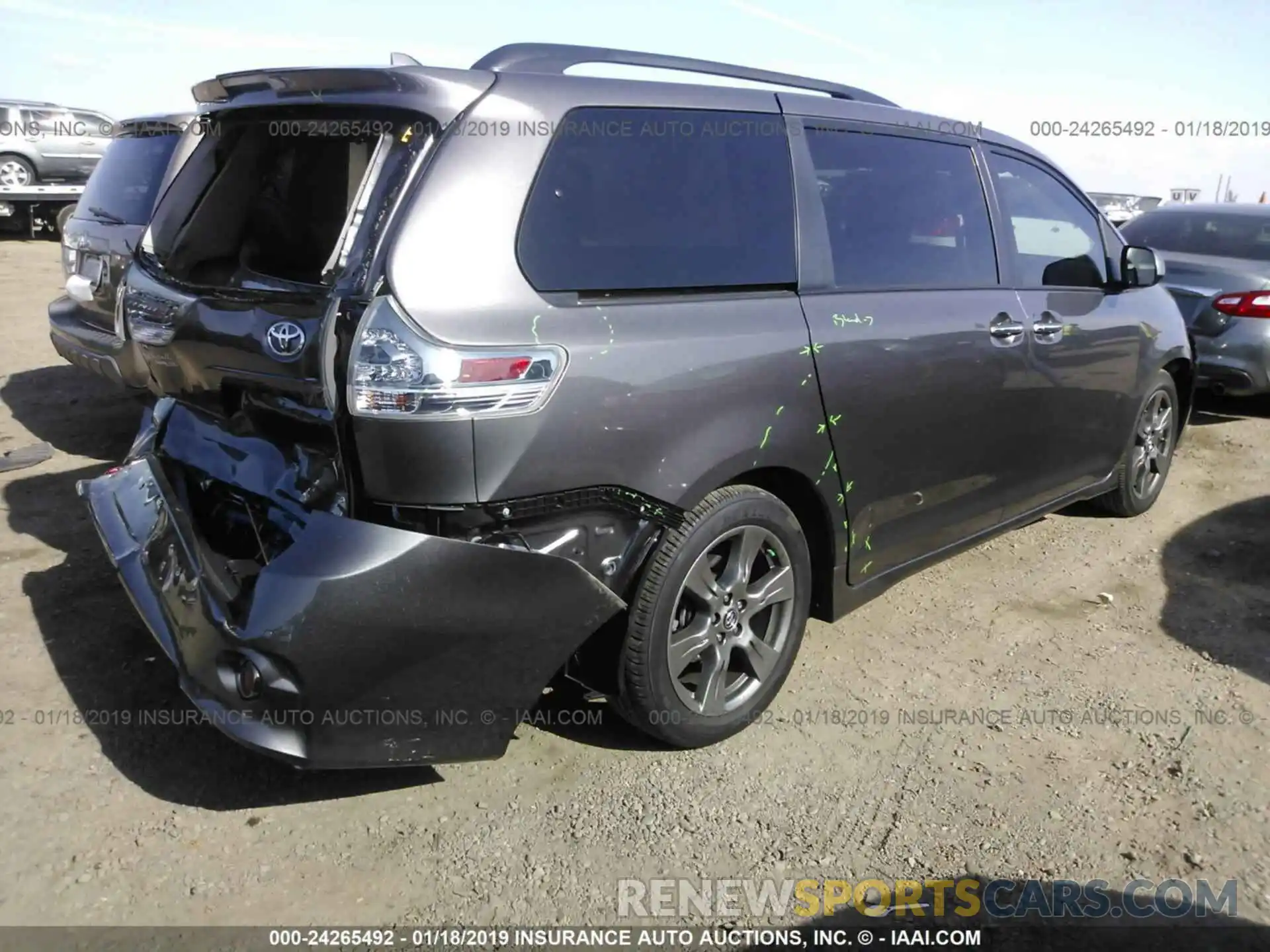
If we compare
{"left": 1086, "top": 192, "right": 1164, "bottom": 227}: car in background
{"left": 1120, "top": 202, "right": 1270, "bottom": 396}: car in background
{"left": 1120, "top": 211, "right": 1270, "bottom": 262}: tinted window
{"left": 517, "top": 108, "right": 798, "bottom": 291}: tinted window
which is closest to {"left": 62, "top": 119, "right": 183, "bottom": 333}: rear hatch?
{"left": 517, "top": 108, "right": 798, "bottom": 291}: tinted window

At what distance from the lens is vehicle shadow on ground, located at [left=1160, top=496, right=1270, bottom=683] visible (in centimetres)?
373

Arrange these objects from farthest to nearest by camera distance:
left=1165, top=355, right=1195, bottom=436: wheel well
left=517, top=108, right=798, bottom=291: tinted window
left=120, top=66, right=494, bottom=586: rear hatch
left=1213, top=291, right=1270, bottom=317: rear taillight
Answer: left=1213, top=291, right=1270, bottom=317: rear taillight < left=1165, top=355, right=1195, bottom=436: wheel well < left=517, top=108, right=798, bottom=291: tinted window < left=120, top=66, right=494, bottom=586: rear hatch

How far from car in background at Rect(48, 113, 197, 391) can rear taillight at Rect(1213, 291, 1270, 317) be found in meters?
6.34

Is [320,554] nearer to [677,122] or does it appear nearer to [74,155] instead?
[677,122]

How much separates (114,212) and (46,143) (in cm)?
1204

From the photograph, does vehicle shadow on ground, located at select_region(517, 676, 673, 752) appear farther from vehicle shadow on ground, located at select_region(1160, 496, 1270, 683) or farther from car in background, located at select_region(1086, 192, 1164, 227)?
car in background, located at select_region(1086, 192, 1164, 227)

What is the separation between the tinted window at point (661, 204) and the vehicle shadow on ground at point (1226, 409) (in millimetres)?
5362

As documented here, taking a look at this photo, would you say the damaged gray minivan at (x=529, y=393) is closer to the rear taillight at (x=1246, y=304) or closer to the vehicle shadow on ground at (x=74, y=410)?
the vehicle shadow on ground at (x=74, y=410)

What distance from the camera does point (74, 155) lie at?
1540 centimetres

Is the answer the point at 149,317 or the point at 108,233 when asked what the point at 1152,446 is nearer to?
the point at 149,317

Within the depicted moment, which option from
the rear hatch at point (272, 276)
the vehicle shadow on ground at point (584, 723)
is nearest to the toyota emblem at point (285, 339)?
the rear hatch at point (272, 276)

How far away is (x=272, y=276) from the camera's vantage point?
2730 millimetres

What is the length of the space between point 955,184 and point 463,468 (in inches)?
93.9

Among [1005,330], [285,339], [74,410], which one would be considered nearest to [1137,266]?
[1005,330]
